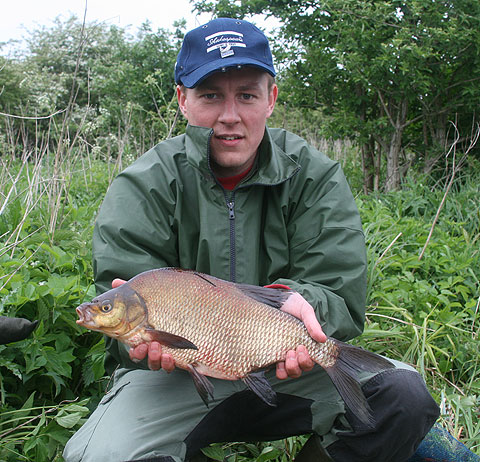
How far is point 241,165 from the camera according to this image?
247 cm

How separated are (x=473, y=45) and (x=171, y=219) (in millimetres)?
4590

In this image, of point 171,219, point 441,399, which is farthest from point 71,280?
point 441,399

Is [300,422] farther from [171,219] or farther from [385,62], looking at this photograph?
[385,62]

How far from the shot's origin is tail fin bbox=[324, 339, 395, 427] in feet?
6.13

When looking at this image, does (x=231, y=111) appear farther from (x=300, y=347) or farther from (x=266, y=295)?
(x=300, y=347)

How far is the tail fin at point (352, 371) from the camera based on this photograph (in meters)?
1.87

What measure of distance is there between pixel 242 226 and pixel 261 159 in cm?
35

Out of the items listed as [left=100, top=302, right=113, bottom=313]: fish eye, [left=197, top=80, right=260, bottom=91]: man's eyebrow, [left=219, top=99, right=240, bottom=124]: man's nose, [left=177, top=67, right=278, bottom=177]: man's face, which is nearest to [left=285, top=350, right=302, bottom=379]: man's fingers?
[left=100, top=302, right=113, bottom=313]: fish eye

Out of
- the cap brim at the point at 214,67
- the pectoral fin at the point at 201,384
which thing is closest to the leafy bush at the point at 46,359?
the pectoral fin at the point at 201,384

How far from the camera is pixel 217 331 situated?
1.85 m

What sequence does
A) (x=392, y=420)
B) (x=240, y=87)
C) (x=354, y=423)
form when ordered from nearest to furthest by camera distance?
(x=392, y=420) < (x=354, y=423) < (x=240, y=87)

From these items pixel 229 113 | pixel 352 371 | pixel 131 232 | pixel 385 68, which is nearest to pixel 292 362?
pixel 352 371

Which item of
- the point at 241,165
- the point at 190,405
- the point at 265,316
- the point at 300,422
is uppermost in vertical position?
the point at 241,165

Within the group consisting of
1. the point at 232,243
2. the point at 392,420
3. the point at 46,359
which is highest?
the point at 232,243
